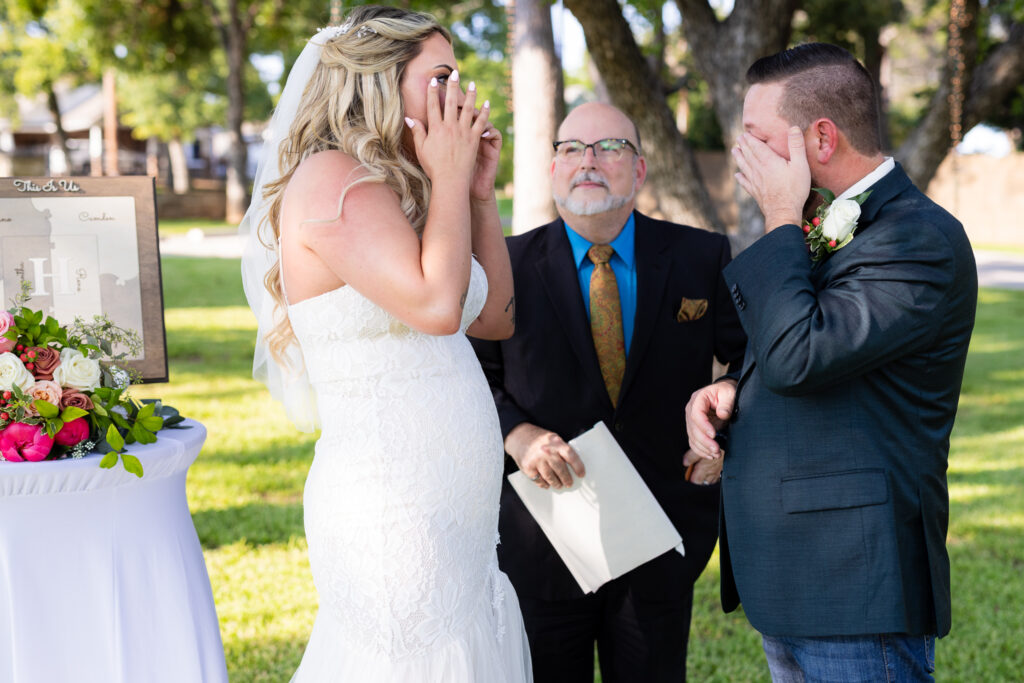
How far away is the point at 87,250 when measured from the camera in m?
3.13

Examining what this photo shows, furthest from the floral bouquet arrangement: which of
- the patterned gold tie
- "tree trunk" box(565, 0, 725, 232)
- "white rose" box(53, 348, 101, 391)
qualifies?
"tree trunk" box(565, 0, 725, 232)

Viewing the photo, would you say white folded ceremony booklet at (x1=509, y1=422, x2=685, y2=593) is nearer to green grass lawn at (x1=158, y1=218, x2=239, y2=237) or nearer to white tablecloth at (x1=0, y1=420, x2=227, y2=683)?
white tablecloth at (x1=0, y1=420, x2=227, y2=683)

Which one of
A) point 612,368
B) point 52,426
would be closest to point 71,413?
point 52,426

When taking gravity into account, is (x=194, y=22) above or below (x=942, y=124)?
above

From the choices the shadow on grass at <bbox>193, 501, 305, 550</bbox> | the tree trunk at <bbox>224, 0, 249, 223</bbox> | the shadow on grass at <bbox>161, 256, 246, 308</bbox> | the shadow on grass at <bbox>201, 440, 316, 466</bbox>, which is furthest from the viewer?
the tree trunk at <bbox>224, 0, 249, 223</bbox>

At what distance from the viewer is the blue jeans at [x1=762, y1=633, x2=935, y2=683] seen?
2217mm

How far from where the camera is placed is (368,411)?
2.37 m

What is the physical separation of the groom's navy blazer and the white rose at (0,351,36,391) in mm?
1970

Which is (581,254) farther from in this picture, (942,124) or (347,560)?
(942,124)

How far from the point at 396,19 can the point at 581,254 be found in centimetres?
128

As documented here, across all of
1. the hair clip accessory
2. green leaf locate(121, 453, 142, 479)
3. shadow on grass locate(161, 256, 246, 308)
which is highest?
the hair clip accessory

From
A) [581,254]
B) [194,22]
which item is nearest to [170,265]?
[194,22]

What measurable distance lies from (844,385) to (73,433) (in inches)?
83.9

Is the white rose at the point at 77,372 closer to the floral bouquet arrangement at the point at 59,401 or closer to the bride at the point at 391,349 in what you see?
the floral bouquet arrangement at the point at 59,401
